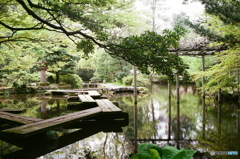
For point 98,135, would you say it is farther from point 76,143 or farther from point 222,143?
point 222,143

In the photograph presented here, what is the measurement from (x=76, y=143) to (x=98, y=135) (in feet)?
2.65

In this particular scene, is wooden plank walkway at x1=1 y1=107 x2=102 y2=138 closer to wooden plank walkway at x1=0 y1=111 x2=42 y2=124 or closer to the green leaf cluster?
wooden plank walkway at x1=0 y1=111 x2=42 y2=124

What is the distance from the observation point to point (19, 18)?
20.1 feet

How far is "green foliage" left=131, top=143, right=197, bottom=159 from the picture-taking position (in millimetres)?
848

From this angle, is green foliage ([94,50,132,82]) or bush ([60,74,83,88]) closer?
bush ([60,74,83,88])

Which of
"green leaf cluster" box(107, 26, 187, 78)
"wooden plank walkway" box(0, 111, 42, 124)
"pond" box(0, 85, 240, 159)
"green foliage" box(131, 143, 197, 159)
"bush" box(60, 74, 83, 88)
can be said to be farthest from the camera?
"bush" box(60, 74, 83, 88)

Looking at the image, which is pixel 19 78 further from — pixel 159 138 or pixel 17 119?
pixel 159 138

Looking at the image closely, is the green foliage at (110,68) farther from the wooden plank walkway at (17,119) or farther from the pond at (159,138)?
the wooden plank walkway at (17,119)

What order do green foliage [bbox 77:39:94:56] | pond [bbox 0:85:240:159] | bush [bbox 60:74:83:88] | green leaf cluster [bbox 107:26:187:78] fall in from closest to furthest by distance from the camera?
pond [bbox 0:85:240:159] < green leaf cluster [bbox 107:26:187:78] < green foliage [bbox 77:39:94:56] < bush [bbox 60:74:83:88]

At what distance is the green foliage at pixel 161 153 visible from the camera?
0.85m

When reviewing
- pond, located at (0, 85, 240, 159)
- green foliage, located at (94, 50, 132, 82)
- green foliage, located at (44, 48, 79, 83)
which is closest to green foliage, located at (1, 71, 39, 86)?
green foliage, located at (44, 48, 79, 83)

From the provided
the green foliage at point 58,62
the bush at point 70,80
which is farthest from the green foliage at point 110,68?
the bush at point 70,80

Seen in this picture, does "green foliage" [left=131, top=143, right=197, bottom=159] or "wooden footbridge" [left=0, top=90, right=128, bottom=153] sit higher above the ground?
"green foliage" [left=131, top=143, right=197, bottom=159]

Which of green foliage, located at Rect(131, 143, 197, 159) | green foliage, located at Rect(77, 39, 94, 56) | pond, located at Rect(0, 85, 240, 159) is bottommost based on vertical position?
pond, located at Rect(0, 85, 240, 159)
